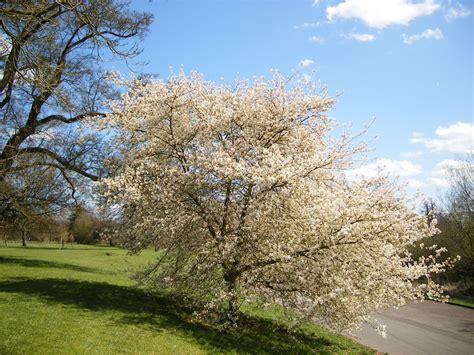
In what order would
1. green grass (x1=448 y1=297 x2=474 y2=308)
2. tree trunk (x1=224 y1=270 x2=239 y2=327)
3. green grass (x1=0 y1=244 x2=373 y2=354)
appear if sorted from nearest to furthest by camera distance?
green grass (x1=0 y1=244 x2=373 y2=354), tree trunk (x1=224 y1=270 x2=239 y2=327), green grass (x1=448 y1=297 x2=474 y2=308)

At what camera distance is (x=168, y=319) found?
462 inches

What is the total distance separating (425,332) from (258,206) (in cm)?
1110

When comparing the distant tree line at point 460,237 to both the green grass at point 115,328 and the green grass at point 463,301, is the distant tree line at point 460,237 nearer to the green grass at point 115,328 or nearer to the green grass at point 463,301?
the green grass at point 463,301

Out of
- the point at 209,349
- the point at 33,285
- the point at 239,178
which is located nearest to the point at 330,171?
the point at 239,178

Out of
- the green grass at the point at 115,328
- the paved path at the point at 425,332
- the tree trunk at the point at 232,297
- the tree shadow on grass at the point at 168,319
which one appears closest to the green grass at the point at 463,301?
Result: the paved path at the point at 425,332

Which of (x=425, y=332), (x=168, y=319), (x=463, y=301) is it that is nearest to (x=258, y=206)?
(x=168, y=319)

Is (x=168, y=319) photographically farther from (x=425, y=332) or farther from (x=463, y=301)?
(x=463, y=301)

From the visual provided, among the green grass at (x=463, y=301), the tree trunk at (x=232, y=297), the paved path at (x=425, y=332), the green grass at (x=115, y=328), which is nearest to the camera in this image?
the green grass at (x=115, y=328)

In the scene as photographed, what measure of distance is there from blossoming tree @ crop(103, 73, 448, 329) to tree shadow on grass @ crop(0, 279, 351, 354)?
34.9 inches

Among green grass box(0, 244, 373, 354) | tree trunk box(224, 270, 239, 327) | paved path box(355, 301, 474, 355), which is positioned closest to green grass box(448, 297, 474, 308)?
paved path box(355, 301, 474, 355)

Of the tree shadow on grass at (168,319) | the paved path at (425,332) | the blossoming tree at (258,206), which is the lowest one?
the paved path at (425,332)

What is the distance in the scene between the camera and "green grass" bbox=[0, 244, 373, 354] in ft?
27.7

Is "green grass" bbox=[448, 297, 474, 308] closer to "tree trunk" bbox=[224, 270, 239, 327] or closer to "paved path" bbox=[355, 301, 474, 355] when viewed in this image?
"paved path" bbox=[355, 301, 474, 355]

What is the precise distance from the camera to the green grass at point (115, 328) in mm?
8430
